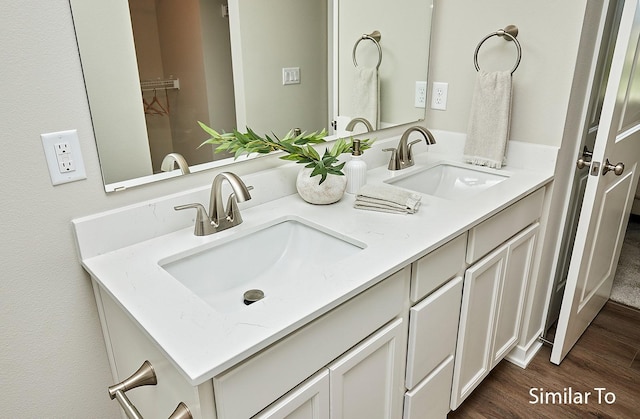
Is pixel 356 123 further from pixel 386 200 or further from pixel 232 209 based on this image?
pixel 232 209

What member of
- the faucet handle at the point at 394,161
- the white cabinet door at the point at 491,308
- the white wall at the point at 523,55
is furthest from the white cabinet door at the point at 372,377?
the white wall at the point at 523,55

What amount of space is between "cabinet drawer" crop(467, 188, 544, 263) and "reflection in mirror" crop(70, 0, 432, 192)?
24.0 inches

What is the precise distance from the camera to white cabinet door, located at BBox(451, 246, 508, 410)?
1.40 meters

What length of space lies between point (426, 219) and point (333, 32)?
74 cm

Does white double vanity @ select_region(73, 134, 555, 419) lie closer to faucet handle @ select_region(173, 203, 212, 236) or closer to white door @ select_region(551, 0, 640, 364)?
faucet handle @ select_region(173, 203, 212, 236)

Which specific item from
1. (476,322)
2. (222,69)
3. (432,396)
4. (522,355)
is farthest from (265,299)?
(522,355)

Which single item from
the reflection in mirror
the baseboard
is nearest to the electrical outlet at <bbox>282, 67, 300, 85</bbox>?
the reflection in mirror

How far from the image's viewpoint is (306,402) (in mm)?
932

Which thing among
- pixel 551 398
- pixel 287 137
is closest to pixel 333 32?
pixel 287 137

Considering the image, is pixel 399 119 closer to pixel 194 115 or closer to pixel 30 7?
pixel 194 115

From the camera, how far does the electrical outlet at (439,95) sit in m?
1.88

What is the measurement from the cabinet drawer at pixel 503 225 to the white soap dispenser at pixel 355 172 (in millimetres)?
393

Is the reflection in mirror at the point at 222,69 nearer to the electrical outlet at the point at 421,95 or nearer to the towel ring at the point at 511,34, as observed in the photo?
the electrical outlet at the point at 421,95

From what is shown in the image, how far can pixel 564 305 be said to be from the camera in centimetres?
181
